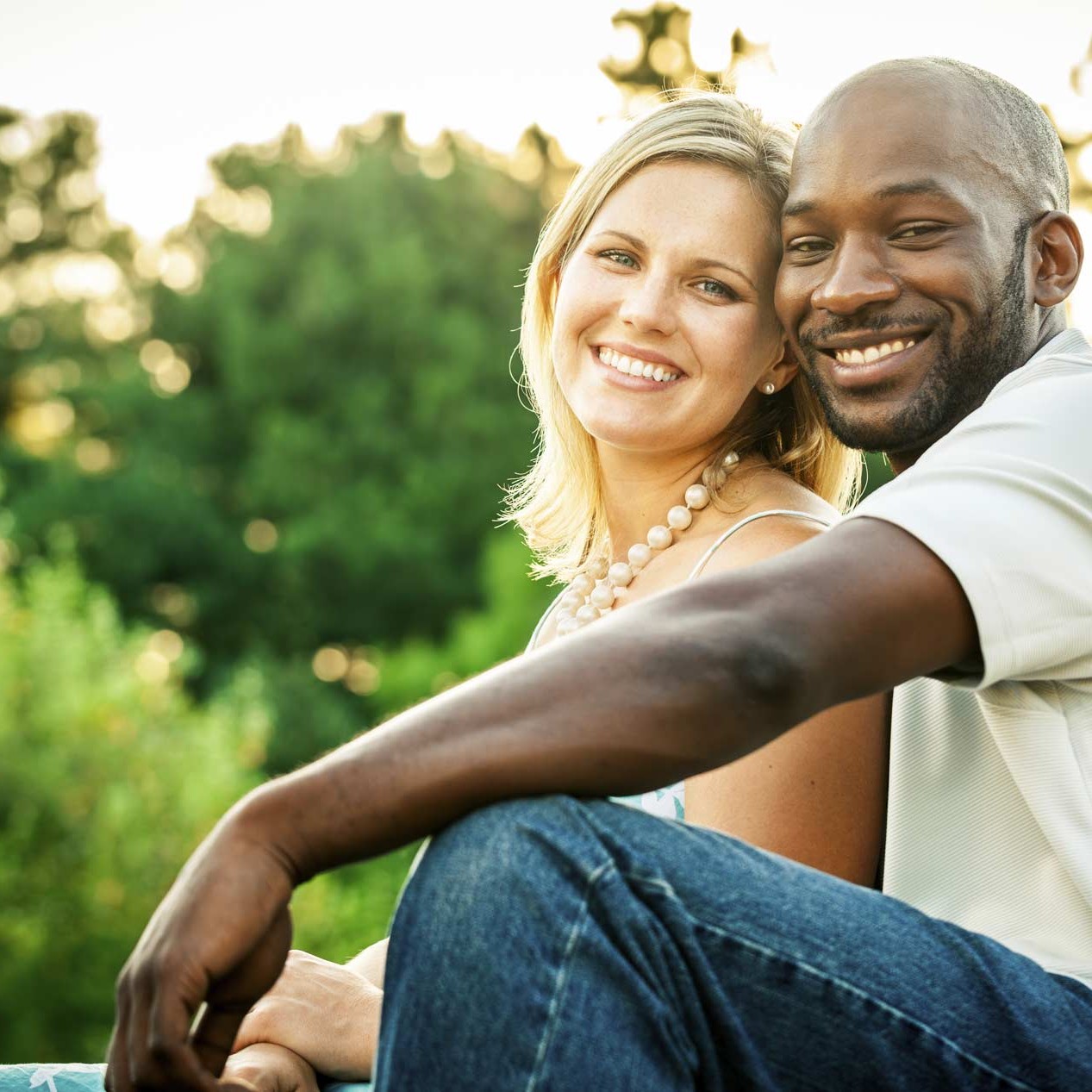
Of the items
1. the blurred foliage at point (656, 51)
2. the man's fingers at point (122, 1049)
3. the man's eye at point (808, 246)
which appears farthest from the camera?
the blurred foliage at point (656, 51)

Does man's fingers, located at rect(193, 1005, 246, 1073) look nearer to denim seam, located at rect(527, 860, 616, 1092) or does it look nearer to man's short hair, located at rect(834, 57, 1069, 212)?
denim seam, located at rect(527, 860, 616, 1092)

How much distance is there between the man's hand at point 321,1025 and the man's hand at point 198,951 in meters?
0.80

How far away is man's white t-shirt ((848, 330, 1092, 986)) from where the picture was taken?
164 cm

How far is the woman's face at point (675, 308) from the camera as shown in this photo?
2.88m

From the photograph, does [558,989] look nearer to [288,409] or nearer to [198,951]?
[198,951]

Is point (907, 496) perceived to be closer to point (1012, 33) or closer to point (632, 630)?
point (632, 630)

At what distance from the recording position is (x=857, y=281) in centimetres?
246

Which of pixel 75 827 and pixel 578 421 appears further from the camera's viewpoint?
pixel 75 827

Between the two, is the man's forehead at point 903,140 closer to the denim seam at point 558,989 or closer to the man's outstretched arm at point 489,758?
the man's outstretched arm at point 489,758

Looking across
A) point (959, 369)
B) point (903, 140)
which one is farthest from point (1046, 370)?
point (903, 140)

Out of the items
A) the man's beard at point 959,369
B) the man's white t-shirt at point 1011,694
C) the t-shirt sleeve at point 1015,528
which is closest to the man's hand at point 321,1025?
the man's white t-shirt at point 1011,694

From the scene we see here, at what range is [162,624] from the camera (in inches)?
895

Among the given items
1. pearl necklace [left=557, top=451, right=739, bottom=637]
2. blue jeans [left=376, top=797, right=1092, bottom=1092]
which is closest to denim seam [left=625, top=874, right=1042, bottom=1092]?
blue jeans [left=376, top=797, right=1092, bottom=1092]

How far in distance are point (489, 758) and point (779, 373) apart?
5.75 feet
